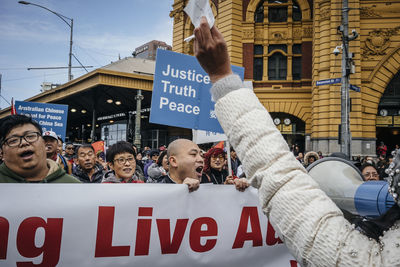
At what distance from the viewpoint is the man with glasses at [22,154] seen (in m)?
2.23

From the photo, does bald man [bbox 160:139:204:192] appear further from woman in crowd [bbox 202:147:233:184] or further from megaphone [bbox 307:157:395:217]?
woman in crowd [bbox 202:147:233:184]

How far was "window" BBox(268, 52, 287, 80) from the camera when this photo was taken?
20797mm

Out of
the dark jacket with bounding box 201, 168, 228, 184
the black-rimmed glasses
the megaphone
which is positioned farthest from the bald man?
the dark jacket with bounding box 201, 168, 228, 184

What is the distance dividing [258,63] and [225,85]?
20916mm

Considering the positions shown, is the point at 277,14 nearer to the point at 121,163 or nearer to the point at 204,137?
the point at 204,137

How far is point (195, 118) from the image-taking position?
3.95 meters

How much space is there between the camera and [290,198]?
0.84 metres

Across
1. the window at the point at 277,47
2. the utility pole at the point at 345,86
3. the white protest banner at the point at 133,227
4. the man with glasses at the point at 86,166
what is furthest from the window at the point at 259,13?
the white protest banner at the point at 133,227

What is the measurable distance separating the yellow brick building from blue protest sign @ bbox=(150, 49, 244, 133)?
1529cm

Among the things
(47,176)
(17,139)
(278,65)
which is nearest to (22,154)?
(17,139)

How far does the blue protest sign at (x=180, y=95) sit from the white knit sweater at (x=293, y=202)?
9.44ft

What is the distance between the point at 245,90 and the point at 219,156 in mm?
4502

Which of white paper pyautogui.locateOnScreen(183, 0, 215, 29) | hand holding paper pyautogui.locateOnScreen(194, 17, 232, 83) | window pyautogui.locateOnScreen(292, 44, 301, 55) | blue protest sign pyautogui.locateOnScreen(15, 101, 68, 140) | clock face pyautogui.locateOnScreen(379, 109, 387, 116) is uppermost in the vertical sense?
window pyautogui.locateOnScreen(292, 44, 301, 55)

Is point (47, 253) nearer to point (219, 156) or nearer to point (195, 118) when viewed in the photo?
point (195, 118)
